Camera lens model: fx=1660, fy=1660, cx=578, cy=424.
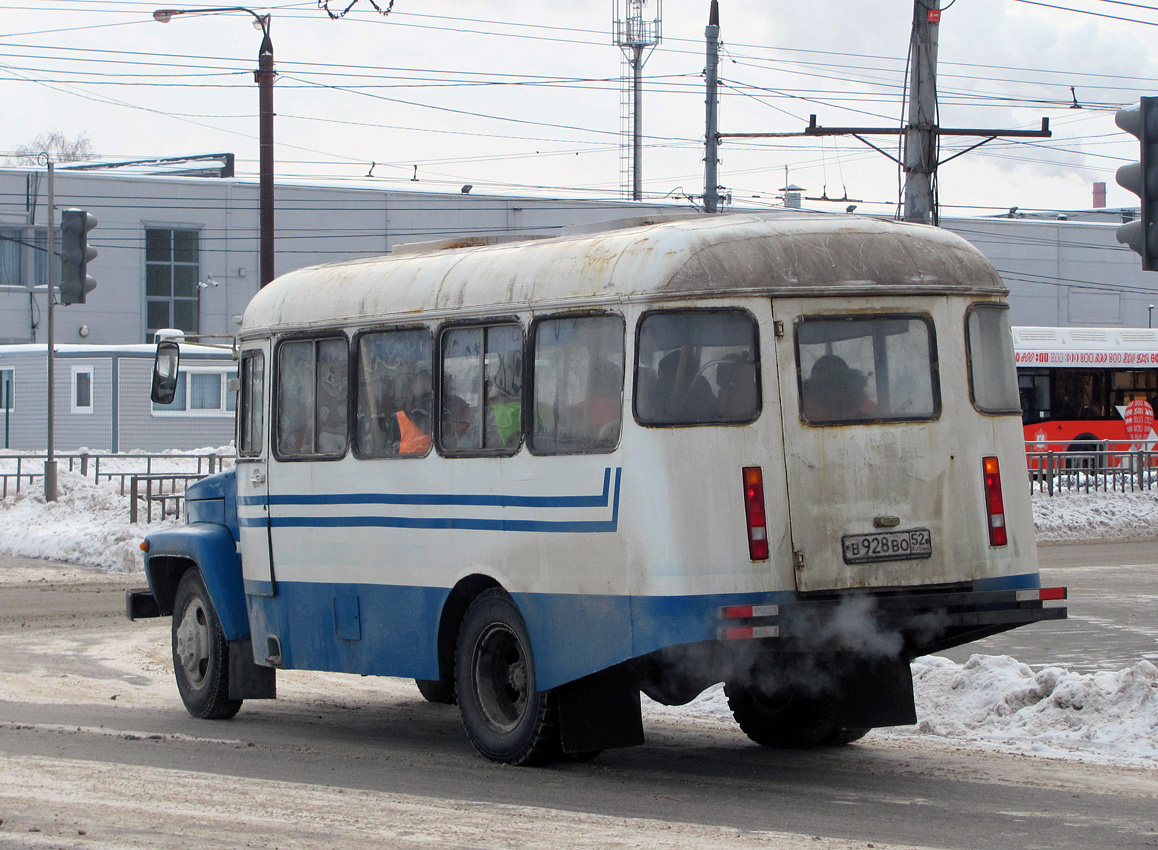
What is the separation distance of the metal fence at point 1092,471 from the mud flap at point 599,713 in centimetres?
2279

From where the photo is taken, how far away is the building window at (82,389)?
39875 mm

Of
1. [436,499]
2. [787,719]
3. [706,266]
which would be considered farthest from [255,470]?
[706,266]

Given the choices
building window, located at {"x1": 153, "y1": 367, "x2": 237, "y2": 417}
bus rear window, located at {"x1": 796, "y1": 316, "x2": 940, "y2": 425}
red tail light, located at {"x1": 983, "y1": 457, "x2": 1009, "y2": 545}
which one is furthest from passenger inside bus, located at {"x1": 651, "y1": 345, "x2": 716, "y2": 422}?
building window, located at {"x1": 153, "y1": 367, "x2": 237, "y2": 417}

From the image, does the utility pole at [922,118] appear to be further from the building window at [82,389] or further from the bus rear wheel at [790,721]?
the building window at [82,389]

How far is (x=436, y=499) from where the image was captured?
892 cm

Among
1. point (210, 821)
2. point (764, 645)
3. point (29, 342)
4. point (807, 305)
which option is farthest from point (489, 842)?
point (29, 342)

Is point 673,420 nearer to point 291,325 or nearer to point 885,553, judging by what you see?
point 885,553

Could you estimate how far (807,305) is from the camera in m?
7.98

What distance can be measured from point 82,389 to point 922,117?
1095 inches

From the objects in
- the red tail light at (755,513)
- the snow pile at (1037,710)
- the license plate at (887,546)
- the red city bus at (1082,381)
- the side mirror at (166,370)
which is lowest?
the snow pile at (1037,710)

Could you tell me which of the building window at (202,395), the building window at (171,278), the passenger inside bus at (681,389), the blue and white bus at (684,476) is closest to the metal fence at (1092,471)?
the building window at (202,395)

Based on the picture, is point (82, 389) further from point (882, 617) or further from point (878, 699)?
point (882, 617)

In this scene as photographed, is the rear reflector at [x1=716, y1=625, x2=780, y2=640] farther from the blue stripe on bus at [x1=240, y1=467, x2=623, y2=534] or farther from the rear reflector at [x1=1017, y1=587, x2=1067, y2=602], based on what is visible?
the rear reflector at [x1=1017, y1=587, x2=1067, y2=602]

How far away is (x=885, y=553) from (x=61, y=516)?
20.3 m
